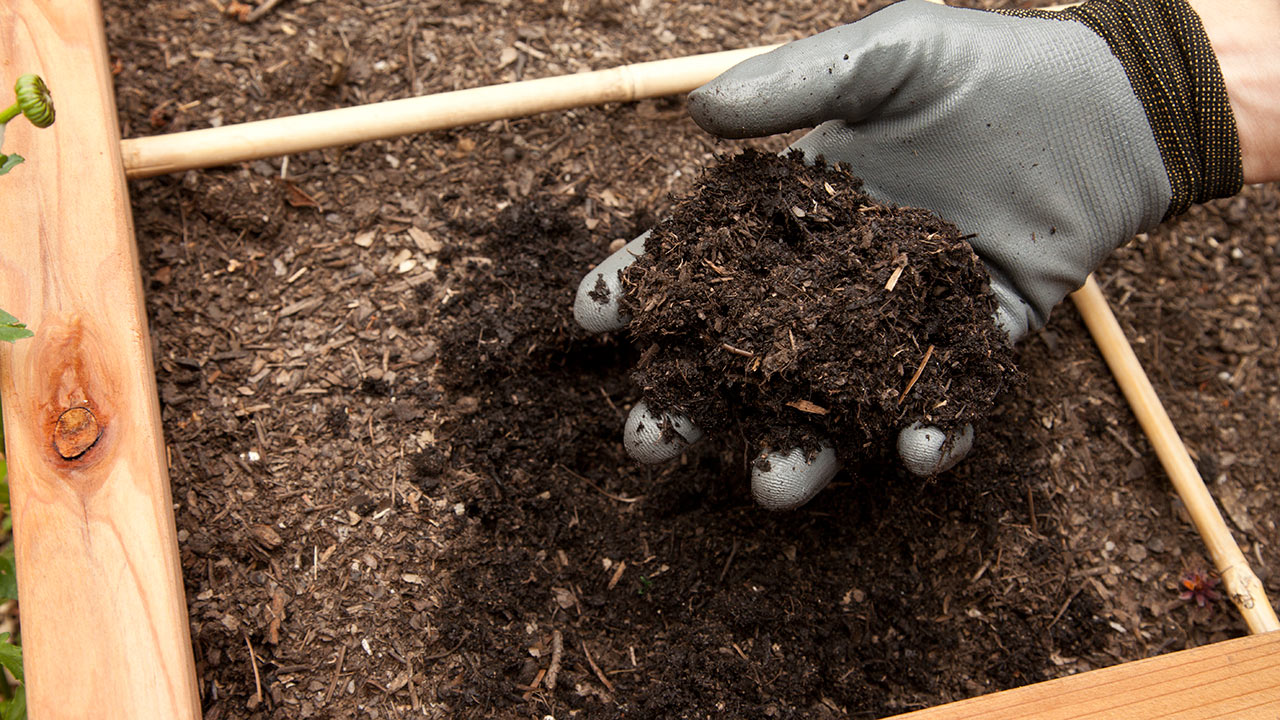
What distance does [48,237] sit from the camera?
1834 millimetres

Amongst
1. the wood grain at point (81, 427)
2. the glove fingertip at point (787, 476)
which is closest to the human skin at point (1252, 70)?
the glove fingertip at point (787, 476)

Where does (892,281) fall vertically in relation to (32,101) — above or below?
below

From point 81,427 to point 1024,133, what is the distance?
7.70 ft

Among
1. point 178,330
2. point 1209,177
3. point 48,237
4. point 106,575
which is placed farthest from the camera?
point 178,330

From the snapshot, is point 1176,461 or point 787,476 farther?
point 1176,461

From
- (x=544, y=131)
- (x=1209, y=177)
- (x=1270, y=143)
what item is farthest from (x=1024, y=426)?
(x=544, y=131)

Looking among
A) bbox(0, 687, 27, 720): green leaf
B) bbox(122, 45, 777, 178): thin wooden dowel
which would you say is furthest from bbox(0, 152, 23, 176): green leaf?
bbox(0, 687, 27, 720): green leaf

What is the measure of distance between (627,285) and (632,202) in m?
0.69

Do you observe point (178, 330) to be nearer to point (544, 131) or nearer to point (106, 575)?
point (106, 575)

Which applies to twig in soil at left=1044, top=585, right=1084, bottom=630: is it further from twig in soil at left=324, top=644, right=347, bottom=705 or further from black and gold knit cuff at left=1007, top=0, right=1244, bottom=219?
twig in soil at left=324, top=644, right=347, bottom=705

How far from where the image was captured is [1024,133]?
2068 millimetres

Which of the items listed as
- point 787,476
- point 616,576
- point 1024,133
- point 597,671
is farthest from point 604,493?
point 1024,133

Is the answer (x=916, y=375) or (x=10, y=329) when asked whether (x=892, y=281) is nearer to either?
(x=916, y=375)

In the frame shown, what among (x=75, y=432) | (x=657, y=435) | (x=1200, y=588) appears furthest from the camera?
(x=1200, y=588)
